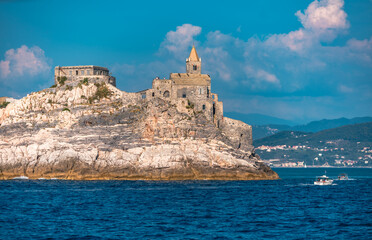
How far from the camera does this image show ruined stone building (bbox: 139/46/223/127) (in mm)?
126562

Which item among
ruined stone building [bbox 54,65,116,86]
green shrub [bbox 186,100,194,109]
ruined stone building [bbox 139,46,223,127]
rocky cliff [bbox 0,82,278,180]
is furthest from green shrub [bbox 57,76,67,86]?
green shrub [bbox 186,100,194,109]

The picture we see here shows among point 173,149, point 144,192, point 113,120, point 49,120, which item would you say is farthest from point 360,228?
point 49,120

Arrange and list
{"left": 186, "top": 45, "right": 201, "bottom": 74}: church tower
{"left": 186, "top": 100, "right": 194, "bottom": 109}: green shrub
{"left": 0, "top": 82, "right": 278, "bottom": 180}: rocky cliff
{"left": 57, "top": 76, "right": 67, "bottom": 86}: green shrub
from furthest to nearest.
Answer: {"left": 57, "top": 76, "right": 67, "bottom": 86}: green shrub < {"left": 186, "top": 45, "right": 201, "bottom": 74}: church tower < {"left": 186, "top": 100, "right": 194, "bottom": 109}: green shrub < {"left": 0, "top": 82, "right": 278, "bottom": 180}: rocky cliff

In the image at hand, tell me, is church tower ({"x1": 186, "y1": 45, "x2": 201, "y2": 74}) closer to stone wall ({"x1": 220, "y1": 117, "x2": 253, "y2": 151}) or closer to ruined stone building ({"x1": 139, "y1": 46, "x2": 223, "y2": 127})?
ruined stone building ({"x1": 139, "y1": 46, "x2": 223, "y2": 127})

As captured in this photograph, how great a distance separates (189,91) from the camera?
12750 centimetres

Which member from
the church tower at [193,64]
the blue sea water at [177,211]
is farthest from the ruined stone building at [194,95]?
the blue sea water at [177,211]

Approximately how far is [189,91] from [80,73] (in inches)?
987

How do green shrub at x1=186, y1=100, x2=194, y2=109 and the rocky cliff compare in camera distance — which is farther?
green shrub at x1=186, y1=100, x2=194, y2=109

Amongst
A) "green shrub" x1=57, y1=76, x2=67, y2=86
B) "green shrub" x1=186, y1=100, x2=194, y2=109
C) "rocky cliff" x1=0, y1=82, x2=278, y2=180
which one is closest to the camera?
"rocky cliff" x1=0, y1=82, x2=278, y2=180

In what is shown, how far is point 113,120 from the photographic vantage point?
122188 millimetres

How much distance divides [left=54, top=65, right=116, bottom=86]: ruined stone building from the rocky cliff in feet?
28.9

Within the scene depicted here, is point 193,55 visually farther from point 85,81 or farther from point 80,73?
point 80,73

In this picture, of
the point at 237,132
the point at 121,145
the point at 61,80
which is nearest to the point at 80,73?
the point at 61,80

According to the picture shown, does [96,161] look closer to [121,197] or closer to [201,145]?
[201,145]
